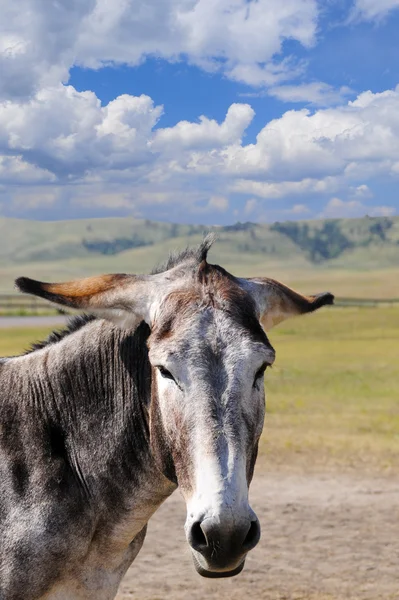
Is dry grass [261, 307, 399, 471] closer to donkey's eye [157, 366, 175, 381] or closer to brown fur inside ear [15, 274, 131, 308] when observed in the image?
brown fur inside ear [15, 274, 131, 308]

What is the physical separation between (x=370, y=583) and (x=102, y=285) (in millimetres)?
7181

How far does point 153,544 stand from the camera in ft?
35.9

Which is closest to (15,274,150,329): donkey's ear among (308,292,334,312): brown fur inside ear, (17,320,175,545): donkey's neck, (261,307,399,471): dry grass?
(17,320,175,545): donkey's neck

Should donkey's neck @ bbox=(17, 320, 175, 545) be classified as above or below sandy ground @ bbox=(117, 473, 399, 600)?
above

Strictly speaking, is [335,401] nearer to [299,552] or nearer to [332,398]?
[332,398]

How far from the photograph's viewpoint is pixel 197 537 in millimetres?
3795

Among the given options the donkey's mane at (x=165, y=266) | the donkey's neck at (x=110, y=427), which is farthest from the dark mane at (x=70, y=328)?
the donkey's neck at (x=110, y=427)

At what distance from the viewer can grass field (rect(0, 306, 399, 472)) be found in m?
17.5

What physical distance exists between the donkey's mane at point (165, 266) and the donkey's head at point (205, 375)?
7 cm

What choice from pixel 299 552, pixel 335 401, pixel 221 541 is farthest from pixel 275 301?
pixel 335 401

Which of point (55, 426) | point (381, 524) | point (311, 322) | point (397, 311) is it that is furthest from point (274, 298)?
point (397, 311)

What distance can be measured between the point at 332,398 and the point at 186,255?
2264 centimetres

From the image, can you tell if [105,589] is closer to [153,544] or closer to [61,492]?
[61,492]

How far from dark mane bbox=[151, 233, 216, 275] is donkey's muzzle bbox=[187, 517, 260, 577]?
1881 millimetres
